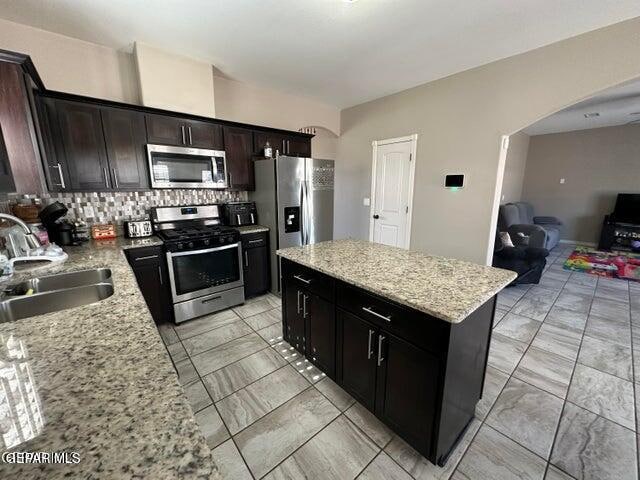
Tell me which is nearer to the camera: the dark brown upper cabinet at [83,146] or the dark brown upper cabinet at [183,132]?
the dark brown upper cabinet at [83,146]

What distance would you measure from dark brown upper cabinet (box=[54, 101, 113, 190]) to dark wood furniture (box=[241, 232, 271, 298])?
1511 millimetres

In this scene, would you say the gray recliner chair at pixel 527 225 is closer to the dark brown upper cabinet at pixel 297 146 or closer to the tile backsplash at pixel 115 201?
the dark brown upper cabinet at pixel 297 146

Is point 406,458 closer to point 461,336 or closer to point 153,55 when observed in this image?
point 461,336

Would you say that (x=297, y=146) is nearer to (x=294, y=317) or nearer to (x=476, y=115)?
(x=476, y=115)

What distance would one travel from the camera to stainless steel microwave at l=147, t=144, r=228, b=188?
2777mm

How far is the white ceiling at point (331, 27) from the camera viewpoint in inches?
80.1

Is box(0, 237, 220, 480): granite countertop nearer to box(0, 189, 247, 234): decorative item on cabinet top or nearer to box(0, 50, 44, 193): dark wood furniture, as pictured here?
box(0, 50, 44, 193): dark wood furniture

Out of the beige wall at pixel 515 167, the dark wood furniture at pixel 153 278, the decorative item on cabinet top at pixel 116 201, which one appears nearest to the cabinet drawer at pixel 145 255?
the dark wood furniture at pixel 153 278

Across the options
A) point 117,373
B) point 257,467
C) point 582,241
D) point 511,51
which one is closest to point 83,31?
point 117,373

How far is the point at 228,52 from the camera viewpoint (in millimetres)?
2760

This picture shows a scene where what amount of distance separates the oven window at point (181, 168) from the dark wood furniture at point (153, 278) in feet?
2.72

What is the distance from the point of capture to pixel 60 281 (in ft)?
5.48

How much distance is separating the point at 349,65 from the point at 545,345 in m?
3.54

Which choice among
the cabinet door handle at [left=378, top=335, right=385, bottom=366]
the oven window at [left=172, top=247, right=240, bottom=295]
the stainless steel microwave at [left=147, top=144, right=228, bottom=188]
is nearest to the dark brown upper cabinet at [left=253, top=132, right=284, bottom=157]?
the stainless steel microwave at [left=147, top=144, right=228, bottom=188]
